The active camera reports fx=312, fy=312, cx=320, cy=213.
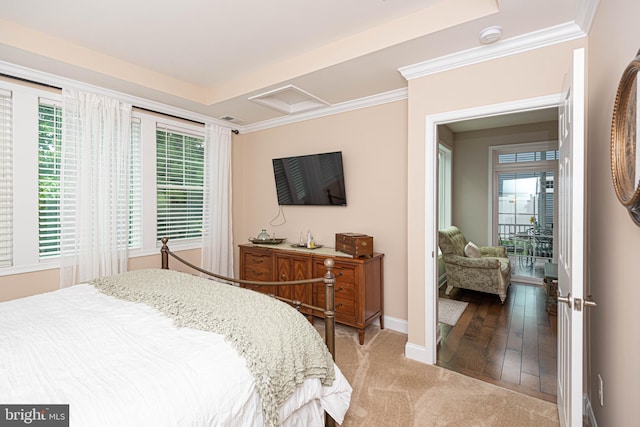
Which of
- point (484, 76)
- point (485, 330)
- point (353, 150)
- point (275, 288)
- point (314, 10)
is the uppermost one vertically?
point (314, 10)

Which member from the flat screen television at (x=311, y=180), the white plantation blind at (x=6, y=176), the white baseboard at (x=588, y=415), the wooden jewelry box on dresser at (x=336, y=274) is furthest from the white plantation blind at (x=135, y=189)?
the white baseboard at (x=588, y=415)

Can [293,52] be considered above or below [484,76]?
above

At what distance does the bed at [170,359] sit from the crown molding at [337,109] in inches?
90.1

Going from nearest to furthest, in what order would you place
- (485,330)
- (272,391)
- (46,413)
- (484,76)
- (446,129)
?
1. (46,413)
2. (272,391)
3. (484,76)
4. (485,330)
5. (446,129)

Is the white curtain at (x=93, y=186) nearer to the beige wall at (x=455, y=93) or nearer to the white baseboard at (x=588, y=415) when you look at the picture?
the beige wall at (x=455, y=93)

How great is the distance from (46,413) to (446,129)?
564 centimetres

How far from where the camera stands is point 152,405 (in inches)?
39.5

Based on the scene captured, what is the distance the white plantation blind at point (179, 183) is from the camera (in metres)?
3.74

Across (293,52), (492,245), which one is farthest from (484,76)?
(492,245)

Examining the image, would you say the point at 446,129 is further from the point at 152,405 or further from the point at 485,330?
the point at 152,405

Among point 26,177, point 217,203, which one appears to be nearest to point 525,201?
point 217,203

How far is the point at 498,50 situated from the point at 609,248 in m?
1.56

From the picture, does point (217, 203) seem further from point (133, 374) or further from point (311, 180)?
point (133, 374)

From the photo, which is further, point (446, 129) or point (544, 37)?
point (446, 129)
